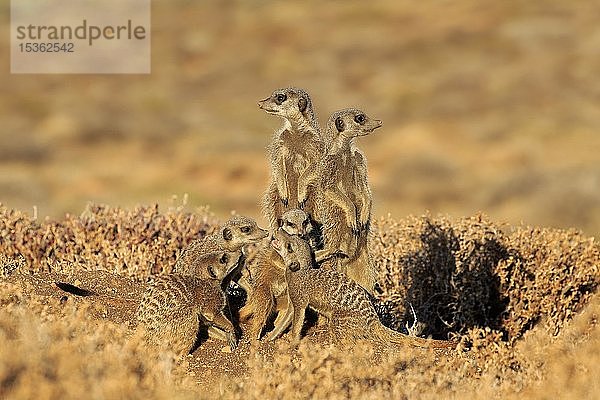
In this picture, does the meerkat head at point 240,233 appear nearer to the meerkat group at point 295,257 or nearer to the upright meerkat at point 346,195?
the meerkat group at point 295,257

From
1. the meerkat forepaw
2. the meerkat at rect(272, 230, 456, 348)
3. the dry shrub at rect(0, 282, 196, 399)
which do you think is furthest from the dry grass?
the meerkat forepaw

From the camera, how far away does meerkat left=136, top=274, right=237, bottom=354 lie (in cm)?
554

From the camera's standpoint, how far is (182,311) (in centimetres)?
557

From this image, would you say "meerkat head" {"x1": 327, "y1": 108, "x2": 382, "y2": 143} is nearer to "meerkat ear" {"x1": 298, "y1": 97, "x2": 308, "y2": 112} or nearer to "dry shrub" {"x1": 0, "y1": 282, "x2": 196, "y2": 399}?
"meerkat ear" {"x1": 298, "y1": 97, "x2": 308, "y2": 112}

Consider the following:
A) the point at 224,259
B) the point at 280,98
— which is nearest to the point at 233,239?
the point at 224,259

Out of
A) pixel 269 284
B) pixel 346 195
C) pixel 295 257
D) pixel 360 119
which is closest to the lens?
pixel 295 257

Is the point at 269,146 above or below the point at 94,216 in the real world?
above

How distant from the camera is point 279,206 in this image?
693cm

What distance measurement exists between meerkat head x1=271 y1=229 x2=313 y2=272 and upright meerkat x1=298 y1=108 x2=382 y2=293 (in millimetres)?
363

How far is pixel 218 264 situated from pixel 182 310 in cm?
46

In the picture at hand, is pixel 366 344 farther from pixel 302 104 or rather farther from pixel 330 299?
pixel 302 104

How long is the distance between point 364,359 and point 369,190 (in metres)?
1.79

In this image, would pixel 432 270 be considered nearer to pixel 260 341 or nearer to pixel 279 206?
pixel 279 206

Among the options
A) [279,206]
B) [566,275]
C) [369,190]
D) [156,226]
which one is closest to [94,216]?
[156,226]
